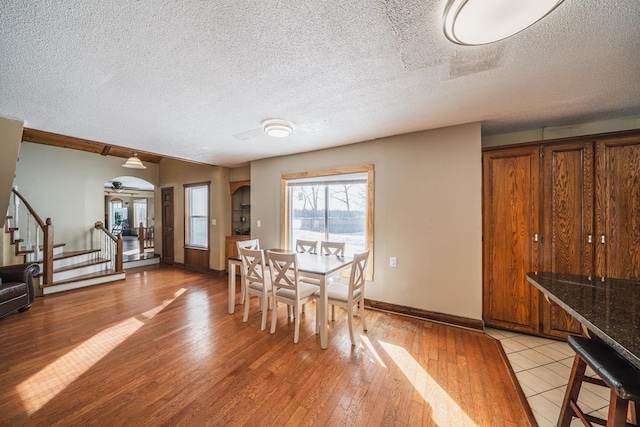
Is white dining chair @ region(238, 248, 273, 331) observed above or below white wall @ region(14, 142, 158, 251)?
below

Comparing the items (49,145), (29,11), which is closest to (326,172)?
(29,11)

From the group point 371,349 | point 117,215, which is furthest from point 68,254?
point 117,215

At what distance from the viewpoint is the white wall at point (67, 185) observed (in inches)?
193

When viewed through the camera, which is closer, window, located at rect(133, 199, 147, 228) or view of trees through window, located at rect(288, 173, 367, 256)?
view of trees through window, located at rect(288, 173, 367, 256)

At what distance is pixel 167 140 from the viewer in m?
3.44

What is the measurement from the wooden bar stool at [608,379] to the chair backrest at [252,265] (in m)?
2.55

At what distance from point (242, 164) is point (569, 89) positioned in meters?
5.07

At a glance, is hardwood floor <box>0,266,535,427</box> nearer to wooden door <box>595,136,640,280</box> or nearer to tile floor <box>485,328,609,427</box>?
tile floor <box>485,328,609,427</box>

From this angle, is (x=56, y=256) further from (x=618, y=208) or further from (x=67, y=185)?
(x=618, y=208)

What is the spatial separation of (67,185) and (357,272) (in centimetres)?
681

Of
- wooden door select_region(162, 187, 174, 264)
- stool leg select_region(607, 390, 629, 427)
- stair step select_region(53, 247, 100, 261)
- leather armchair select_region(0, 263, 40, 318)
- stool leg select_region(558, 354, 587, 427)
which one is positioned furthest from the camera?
wooden door select_region(162, 187, 174, 264)

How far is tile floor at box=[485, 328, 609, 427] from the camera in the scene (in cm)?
167

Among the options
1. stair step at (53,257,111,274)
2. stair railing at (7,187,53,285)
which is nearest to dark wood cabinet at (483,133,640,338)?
stair railing at (7,187,53,285)

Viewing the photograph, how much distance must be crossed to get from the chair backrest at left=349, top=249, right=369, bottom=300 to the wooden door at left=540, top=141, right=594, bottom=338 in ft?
6.19
